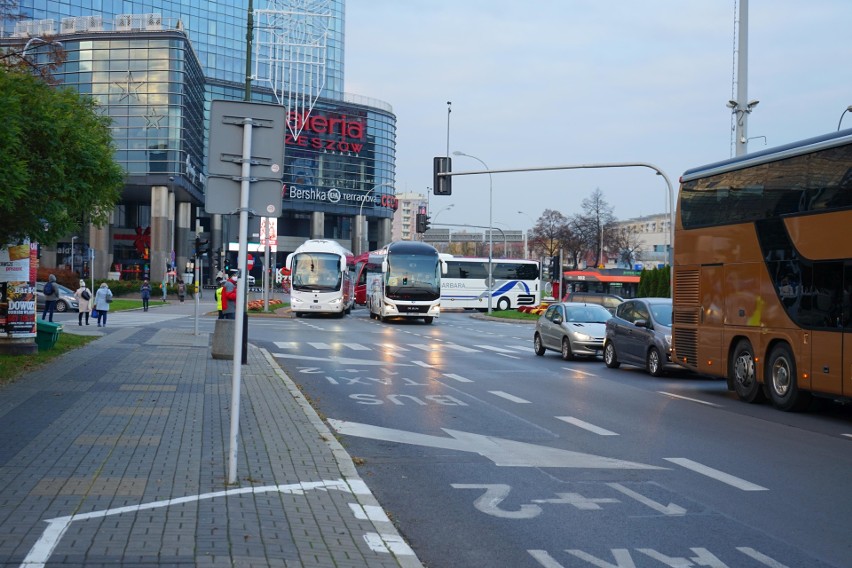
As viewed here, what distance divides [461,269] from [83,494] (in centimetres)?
6307

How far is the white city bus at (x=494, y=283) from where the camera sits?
229ft

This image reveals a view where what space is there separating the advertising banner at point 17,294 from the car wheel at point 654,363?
1257 cm

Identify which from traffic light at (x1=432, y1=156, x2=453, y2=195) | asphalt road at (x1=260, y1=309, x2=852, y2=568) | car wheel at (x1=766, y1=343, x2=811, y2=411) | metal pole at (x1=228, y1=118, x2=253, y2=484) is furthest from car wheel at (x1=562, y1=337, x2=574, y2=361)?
metal pole at (x1=228, y1=118, x2=253, y2=484)

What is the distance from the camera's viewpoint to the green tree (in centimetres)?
1452

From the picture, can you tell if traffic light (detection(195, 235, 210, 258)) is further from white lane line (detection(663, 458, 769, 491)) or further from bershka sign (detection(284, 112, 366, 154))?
bershka sign (detection(284, 112, 366, 154))

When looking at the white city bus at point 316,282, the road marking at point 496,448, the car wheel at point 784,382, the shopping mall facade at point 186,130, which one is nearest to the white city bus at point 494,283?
the shopping mall facade at point 186,130

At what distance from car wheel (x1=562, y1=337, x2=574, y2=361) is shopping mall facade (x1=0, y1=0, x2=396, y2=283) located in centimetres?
1681

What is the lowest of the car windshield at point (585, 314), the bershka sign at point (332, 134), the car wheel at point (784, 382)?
the car wheel at point (784, 382)

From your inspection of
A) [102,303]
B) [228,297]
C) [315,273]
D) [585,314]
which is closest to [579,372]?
[585,314]

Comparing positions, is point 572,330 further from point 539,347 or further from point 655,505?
point 655,505

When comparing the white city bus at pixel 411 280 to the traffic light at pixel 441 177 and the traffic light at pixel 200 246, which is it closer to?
the traffic light at pixel 441 177

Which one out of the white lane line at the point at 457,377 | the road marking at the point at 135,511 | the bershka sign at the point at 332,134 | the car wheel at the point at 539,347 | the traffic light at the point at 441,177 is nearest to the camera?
the road marking at the point at 135,511

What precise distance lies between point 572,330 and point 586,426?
40.9 feet

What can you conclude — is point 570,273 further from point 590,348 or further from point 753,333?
point 753,333
